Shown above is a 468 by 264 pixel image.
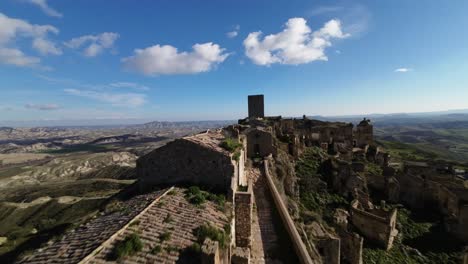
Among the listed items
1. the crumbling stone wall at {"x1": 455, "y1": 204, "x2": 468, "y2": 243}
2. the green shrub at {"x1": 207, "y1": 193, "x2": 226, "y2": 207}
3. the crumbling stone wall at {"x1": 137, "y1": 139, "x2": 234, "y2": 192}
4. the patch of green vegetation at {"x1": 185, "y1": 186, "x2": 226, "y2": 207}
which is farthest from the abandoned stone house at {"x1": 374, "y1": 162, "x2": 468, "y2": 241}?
the patch of green vegetation at {"x1": 185, "y1": 186, "x2": 226, "y2": 207}

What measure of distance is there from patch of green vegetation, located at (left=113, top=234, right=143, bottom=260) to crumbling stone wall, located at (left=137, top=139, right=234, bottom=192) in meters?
5.87

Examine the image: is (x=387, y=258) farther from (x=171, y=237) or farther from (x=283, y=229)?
(x=171, y=237)

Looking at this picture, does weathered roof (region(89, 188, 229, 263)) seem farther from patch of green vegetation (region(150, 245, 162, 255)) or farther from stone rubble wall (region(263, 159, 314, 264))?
stone rubble wall (region(263, 159, 314, 264))

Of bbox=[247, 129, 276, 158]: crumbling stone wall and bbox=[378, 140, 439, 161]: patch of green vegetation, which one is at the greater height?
bbox=[247, 129, 276, 158]: crumbling stone wall

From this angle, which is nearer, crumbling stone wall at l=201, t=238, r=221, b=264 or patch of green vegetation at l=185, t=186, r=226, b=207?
crumbling stone wall at l=201, t=238, r=221, b=264

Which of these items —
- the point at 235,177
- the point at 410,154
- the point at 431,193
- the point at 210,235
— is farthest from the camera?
the point at 410,154

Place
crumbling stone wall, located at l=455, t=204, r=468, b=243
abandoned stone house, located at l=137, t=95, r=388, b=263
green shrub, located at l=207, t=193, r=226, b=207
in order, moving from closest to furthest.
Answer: green shrub, located at l=207, t=193, r=226, b=207
abandoned stone house, located at l=137, t=95, r=388, b=263
crumbling stone wall, located at l=455, t=204, r=468, b=243

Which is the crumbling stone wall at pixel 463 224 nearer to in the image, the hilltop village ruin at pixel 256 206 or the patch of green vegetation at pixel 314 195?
the hilltop village ruin at pixel 256 206

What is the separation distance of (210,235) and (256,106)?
5204 centimetres

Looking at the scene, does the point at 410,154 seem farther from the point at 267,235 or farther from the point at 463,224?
the point at 267,235

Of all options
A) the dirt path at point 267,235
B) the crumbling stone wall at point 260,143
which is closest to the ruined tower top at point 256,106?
the crumbling stone wall at point 260,143

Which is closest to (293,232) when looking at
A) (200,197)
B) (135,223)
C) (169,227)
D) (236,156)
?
(236,156)

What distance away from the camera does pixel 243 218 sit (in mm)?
12633

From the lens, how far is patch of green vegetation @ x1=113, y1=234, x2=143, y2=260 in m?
7.06
